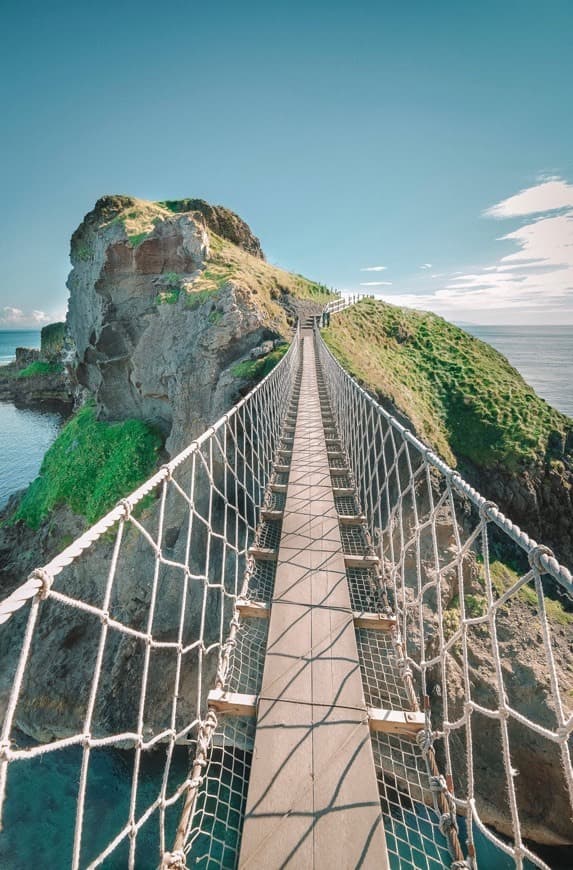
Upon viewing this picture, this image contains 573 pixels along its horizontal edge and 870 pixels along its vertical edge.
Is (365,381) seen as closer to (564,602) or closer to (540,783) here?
(564,602)

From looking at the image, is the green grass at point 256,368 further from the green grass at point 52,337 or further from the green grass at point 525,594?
the green grass at point 52,337

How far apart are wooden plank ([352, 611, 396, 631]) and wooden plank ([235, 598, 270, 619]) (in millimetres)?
570

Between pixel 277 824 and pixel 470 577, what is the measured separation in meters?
6.34

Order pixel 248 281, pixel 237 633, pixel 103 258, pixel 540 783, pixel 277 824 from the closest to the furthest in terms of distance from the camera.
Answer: pixel 277 824 < pixel 237 633 < pixel 540 783 < pixel 248 281 < pixel 103 258

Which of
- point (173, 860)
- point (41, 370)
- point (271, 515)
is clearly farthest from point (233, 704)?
point (41, 370)

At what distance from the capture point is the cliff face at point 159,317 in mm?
9453

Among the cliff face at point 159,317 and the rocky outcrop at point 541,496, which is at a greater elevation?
the cliff face at point 159,317

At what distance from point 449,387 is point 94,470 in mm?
11702

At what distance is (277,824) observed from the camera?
152 centimetres

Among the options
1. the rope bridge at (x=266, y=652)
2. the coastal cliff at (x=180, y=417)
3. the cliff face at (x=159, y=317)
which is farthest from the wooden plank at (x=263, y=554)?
the cliff face at (x=159, y=317)

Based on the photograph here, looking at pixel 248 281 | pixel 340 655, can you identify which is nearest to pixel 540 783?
pixel 340 655

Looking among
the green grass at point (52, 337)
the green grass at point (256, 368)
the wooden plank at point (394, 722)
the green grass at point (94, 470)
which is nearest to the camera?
the wooden plank at point (394, 722)

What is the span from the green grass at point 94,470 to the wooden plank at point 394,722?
9.94 m

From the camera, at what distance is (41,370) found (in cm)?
4012
